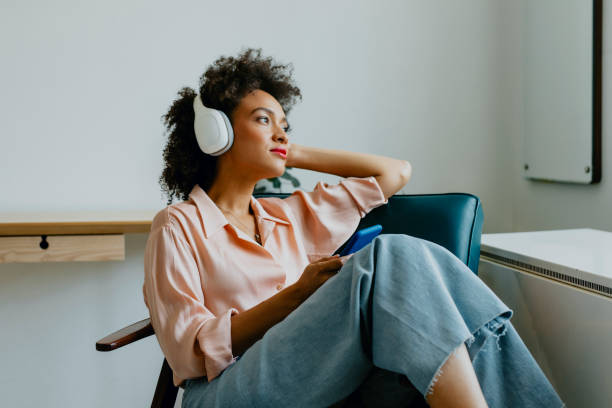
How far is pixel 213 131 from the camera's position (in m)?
1.36

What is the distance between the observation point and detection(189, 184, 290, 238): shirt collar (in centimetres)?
134

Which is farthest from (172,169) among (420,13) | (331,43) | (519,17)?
(519,17)

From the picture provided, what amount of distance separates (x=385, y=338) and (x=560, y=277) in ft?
1.89

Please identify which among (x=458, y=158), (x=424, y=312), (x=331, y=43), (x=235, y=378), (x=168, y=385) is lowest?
(x=168, y=385)

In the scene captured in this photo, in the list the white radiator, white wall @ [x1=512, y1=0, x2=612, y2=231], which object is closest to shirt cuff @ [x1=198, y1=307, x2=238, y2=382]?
the white radiator

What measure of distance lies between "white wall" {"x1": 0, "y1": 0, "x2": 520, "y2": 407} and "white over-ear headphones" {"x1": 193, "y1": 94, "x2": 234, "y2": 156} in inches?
33.9

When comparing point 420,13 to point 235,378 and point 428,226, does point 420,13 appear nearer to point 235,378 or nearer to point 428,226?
point 428,226

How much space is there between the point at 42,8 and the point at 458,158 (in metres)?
1.61

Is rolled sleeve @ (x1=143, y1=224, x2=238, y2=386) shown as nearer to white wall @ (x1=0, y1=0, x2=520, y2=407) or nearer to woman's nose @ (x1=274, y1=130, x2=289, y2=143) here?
woman's nose @ (x1=274, y1=130, x2=289, y2=143)

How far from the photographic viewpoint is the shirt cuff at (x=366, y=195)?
62.4 inches

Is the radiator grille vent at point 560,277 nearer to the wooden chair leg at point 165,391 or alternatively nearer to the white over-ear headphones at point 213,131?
the white over-ear headphones at point 213,131

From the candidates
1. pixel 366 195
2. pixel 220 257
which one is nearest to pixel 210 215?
pixel 220 257

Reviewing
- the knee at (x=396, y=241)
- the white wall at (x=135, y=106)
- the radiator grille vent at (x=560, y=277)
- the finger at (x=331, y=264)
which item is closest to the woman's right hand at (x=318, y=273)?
the finger at (x=331, y=264)

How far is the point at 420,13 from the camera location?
2393mm
